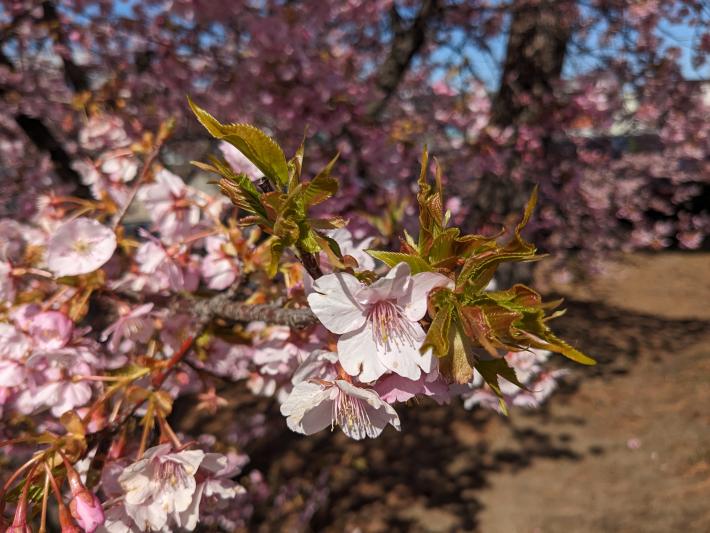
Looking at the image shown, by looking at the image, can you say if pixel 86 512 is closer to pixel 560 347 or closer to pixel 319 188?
pixel 319 188

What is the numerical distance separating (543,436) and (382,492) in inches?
68.0

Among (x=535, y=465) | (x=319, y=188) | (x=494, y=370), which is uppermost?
(x=319, y=188)

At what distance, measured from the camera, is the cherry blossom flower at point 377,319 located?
30.7 inches

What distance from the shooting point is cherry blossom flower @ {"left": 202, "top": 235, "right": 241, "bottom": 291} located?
1460 mm

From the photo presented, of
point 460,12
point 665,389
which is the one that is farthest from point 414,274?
point 665,389

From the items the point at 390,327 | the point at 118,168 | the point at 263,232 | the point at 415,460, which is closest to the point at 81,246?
the point at 263,232

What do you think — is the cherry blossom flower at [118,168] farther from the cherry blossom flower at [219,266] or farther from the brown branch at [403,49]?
the brown branch at [403,49]

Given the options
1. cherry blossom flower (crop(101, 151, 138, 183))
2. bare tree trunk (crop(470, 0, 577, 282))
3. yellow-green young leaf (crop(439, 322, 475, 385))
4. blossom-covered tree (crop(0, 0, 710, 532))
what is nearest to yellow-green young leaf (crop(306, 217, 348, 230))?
blossom-covered tree (crop(0, 0, 710, 532))

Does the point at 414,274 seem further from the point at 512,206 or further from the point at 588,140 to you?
the point at 588,140

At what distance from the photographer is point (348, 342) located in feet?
2.77

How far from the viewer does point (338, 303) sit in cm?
82

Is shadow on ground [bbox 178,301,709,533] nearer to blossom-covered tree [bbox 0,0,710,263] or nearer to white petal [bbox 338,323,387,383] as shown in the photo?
blossom-covered tree [bbox 0,0,710,263]

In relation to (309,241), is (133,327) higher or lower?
lower

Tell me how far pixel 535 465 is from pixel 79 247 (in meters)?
4.21
